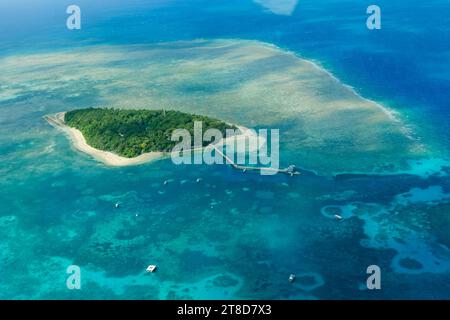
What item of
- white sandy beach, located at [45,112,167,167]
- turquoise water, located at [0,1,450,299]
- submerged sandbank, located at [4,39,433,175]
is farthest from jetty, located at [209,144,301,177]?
white sandy beach, located at [45,112,167,167]

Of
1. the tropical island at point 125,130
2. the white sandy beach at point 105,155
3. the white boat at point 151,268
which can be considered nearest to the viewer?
the white boat at point 151,268

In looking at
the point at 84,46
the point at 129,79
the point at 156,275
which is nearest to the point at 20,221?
the point at 156,275

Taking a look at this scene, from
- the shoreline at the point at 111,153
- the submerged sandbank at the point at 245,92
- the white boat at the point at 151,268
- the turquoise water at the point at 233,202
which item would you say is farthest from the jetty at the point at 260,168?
the white boat at the point at 151,268

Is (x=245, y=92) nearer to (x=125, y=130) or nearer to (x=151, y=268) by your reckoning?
(x=125, y=130)

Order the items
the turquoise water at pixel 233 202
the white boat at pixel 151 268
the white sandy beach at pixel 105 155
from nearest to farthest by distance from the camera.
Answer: the turquoise water at pixel 233 202, the white boat at pixel 151 268, the white sandy beach at pixel 105 155

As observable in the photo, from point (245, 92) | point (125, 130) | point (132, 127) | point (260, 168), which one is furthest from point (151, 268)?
point (245, 92)

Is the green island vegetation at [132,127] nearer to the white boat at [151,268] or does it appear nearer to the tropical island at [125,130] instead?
the tropical island at [125,130]

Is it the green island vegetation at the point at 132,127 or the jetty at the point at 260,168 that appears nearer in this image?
the jetty at the point at 260,168

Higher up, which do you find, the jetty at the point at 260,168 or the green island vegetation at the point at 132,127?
the green island vegetation at the point at 132,127

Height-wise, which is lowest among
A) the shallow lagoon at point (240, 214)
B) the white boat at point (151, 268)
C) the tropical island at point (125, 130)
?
the white boat at point (151, 268)
